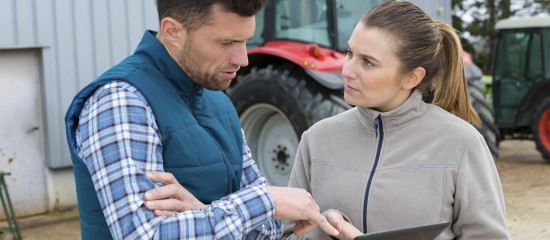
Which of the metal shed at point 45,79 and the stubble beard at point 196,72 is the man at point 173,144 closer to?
the stubble beard at point 196,72

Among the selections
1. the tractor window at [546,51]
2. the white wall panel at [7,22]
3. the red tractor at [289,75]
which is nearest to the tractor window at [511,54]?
the tractor window at [546,51]

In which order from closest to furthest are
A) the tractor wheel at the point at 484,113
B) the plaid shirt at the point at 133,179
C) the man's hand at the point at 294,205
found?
the plaid shirt at the point at 133,179 < the man's hand at the point at 294,205 < the tractor wheel at the point at 484,113

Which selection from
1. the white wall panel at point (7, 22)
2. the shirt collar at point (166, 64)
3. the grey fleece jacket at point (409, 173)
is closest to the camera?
the shirt collar at point (166, 64)

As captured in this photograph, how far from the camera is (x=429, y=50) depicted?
7.18 feet

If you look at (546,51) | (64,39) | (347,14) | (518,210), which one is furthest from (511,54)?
(64,39)

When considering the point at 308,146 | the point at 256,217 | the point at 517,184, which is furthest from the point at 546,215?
the point at 256,217

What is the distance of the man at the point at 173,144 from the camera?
1704 millimetres

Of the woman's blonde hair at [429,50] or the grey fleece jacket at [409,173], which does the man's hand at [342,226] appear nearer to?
the grey fleece jacket at [409,173]

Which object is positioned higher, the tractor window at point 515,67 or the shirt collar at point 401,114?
the shirt collar at point 401,114

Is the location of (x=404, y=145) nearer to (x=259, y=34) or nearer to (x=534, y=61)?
(x=259, y=34)

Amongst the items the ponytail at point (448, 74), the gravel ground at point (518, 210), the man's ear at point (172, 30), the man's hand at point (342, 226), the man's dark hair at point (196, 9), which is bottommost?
the gravel ground at point (518, 210)

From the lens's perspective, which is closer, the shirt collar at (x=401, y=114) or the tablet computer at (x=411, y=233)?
the tablet computer at (x=411, y=233)

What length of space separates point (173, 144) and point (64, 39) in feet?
16.4

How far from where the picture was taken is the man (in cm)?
170
